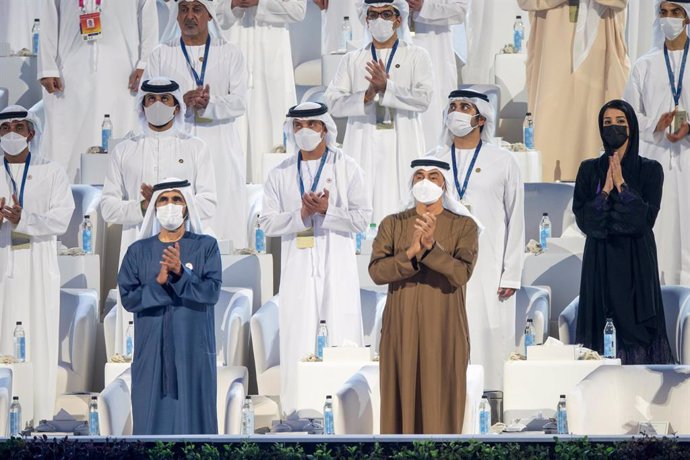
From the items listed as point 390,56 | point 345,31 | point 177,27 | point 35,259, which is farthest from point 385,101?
point 35,259

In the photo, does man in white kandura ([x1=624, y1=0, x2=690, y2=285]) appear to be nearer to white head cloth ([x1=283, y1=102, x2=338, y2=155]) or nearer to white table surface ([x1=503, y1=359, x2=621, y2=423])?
white table surface ([x1=503, y1=359, x2=621, y2=423])

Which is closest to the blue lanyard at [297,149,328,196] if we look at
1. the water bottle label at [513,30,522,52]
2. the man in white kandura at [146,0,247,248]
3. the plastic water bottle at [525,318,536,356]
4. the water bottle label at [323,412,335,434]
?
the man in white kandura at [146,0,247,248]

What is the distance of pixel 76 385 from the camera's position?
11.0 meters

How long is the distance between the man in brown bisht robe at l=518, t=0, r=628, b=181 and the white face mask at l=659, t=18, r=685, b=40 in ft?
3.32

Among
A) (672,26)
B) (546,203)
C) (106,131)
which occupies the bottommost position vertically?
(546,203)

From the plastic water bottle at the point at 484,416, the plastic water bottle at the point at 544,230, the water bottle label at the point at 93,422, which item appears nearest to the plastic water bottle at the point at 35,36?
the plastic water bottle at the point at 544,230

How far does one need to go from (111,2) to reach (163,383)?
396cm

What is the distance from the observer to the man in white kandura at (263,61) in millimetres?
12469

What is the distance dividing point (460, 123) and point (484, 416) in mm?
1776

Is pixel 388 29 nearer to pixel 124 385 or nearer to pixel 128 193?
pixel 128 193

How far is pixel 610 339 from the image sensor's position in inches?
384

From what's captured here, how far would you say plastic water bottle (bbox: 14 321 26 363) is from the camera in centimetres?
1067

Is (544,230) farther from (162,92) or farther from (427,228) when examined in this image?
(427,228)

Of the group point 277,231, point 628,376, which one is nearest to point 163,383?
point 277,231
